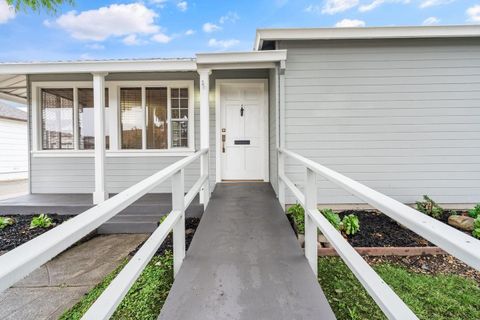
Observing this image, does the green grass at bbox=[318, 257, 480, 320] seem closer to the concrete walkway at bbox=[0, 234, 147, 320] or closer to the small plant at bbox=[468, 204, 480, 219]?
the small plant at bbox=[468, 204, 480, 219]

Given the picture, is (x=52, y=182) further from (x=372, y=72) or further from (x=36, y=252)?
(x=372, y=72)

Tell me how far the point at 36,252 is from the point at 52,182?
6394 mm

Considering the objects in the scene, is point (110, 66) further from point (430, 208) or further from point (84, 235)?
point (430, 208)

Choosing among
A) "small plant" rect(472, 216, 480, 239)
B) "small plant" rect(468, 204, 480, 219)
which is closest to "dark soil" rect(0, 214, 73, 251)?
"small plant" rect(472, 216, 480, 239)

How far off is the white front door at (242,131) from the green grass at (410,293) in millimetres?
2970

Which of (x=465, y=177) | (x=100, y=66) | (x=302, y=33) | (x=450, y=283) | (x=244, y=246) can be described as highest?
(x=302, y=33)

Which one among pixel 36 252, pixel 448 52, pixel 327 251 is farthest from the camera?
pixel 448 52

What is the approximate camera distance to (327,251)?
3.32 meters

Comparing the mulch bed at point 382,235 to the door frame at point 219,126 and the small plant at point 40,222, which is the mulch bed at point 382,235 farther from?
the small plant at point 40,222

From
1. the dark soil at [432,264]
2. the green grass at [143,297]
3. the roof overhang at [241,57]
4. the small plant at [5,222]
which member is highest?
the roof overhang at [241,57]

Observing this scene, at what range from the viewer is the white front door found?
5766mm

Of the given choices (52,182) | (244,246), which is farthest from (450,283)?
(52,182)

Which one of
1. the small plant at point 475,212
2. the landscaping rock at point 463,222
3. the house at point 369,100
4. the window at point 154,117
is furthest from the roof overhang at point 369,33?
the landscaping rock at point 463,222

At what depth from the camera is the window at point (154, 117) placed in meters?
5.94
